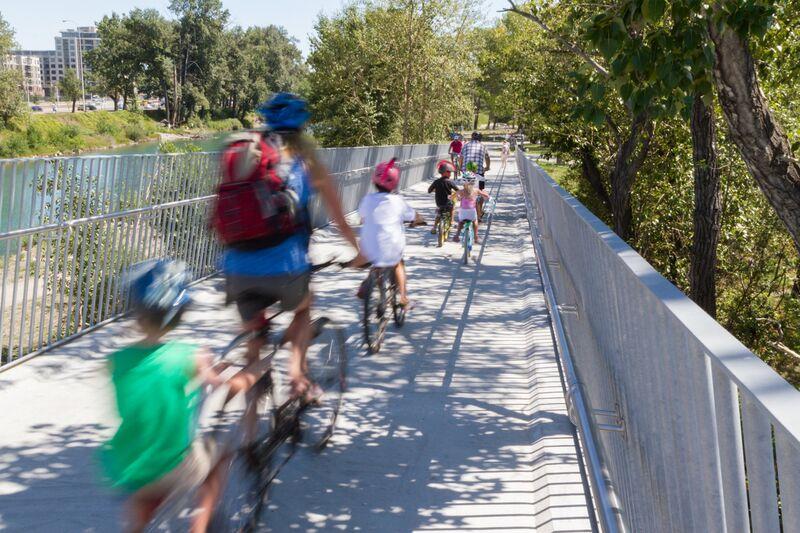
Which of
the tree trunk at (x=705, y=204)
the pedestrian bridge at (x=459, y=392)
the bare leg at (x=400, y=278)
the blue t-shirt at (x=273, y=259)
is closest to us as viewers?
the pedestrian bridge at (x=459, y=392)

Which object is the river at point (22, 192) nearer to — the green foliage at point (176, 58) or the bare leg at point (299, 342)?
the bare leg at point (299, 342)

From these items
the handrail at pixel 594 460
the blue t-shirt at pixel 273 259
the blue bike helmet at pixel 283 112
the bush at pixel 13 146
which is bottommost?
the bush at pixel 13 146

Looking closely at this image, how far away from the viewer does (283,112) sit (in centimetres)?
475

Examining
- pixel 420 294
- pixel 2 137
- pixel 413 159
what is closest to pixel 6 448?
pixel 420 294

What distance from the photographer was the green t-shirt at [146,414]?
2.99 m

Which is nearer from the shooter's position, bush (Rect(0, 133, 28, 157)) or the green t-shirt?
the green t-shirt

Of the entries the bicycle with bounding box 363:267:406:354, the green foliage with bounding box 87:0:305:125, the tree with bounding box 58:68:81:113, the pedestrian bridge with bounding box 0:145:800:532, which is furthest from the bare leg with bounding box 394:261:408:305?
the tree with bounding box 58:68:81:113

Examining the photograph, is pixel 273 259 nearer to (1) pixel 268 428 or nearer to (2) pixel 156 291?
(1) pixel 268 428

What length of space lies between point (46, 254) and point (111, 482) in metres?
4.72

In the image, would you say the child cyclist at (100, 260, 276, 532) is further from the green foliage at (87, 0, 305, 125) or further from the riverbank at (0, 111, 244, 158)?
the green foliage at (87, 0, 305, 125)

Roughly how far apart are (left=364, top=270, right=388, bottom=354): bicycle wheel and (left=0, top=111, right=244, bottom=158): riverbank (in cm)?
4780

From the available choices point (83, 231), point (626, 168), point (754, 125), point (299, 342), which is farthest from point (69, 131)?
point (299, 342)

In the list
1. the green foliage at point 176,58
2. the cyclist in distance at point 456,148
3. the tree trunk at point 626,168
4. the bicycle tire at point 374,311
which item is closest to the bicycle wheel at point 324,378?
the bicycle tire at point 374,311

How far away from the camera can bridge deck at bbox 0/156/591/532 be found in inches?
180
